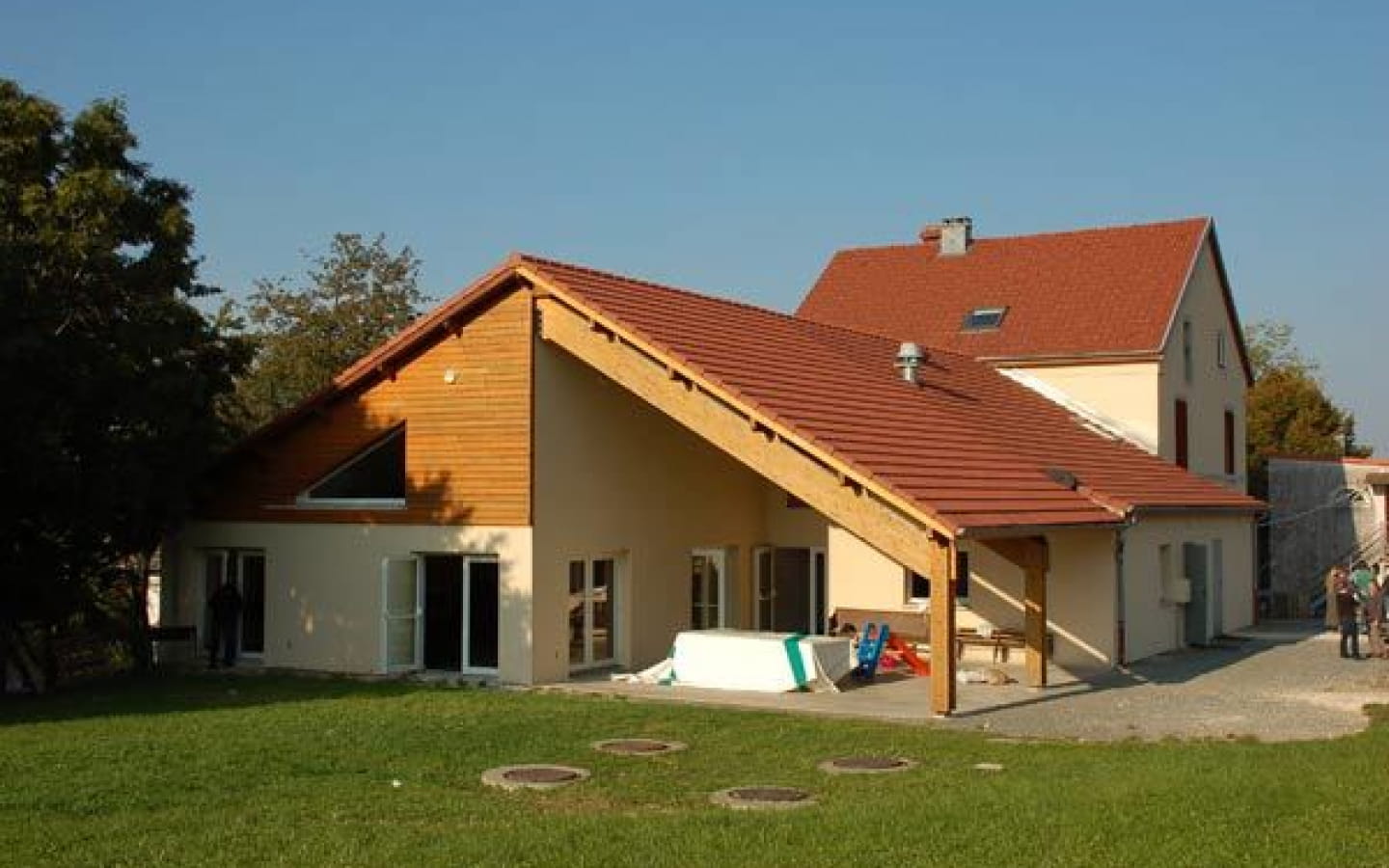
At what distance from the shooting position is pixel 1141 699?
18703 millimetres

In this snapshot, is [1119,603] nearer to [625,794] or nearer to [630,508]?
[630,508]

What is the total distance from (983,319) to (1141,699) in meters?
15.6

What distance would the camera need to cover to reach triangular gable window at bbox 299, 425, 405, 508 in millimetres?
21703

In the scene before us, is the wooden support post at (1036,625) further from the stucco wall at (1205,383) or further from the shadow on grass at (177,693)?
the stucco wall at (1205,383)

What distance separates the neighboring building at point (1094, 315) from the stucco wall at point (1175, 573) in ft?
7.48

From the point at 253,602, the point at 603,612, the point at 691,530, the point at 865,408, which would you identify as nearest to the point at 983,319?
the point at 691,530

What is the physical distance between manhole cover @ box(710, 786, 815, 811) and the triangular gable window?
10886 millimetres

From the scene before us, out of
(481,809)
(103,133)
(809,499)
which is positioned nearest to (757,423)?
(809,499)

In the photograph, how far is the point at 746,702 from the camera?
716 inches

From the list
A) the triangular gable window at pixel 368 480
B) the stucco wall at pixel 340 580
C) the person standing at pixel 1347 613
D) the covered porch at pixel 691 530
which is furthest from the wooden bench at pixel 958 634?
the triangular gable window at pixel 368 480

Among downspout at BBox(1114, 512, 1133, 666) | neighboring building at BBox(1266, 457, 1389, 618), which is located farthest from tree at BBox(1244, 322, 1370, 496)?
downspout at BBox(1114, 512, 1133, 666)

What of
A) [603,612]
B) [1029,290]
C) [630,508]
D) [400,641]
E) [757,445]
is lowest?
[400,641]

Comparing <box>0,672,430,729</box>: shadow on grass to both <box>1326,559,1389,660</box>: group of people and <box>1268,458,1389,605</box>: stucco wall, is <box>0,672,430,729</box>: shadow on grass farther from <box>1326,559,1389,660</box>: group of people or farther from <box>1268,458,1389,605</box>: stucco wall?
<box>1268,458,1389,605</box>: stucco wall

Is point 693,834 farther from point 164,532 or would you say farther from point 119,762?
point 164,532
